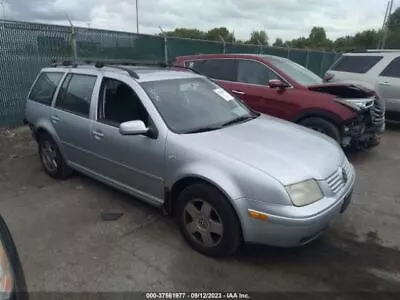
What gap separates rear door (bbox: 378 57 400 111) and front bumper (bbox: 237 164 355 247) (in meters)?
6.69

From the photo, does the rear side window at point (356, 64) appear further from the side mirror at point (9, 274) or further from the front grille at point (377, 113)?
the side mirror at point (9, 274)

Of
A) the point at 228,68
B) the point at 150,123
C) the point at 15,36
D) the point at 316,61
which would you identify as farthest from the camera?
the point at 316,61

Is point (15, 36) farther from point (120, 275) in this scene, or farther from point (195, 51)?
→ point (120, 275)

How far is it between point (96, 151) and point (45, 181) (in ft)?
4.59

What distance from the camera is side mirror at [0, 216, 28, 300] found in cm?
160

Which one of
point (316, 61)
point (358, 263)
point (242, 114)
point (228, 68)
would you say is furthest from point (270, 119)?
point (316, 61)

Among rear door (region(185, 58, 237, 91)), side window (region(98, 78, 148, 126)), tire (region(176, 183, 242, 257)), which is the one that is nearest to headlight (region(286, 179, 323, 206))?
tire (region(176, 183, 242, 257))

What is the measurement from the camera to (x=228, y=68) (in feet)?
22.7

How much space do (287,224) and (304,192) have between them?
0.29 m

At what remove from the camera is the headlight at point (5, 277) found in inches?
61.7

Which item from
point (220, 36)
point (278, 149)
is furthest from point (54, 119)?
point (220, 36)

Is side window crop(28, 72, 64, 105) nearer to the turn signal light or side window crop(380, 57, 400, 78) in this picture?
the turn signal light

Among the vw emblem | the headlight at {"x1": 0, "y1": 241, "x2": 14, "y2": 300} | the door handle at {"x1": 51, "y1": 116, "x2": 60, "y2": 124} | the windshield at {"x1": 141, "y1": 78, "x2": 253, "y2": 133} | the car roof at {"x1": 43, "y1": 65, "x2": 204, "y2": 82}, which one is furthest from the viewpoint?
the door handle at {"x1": 51, "y1": 116, "x2": 60, "y2": 124}

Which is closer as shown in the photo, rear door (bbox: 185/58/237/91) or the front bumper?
the front bumper
